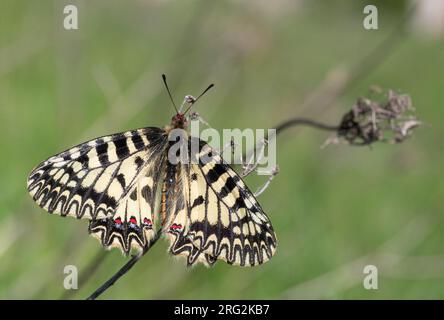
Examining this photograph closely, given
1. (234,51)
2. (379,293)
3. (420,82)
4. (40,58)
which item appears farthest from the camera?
(420,82)

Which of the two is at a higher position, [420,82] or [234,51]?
[420,82]

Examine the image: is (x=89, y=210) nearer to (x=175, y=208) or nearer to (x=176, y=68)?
(x=175, y=208)

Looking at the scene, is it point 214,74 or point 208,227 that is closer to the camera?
point 208,227

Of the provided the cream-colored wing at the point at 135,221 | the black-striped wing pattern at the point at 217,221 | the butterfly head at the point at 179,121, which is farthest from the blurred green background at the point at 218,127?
the butterfly head at the point at 179,121

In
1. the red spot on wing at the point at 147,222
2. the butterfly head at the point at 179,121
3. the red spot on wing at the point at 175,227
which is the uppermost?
the butterfly head at the point at 179,121

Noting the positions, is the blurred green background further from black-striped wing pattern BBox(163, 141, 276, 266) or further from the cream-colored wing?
black-striped wing pattern BBox(163, 141, 276, 266)

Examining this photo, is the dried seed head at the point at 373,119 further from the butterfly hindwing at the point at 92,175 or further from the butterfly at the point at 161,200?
the butterfly hindwing at the point at 92,175
